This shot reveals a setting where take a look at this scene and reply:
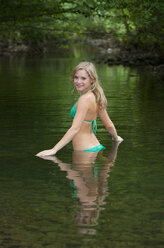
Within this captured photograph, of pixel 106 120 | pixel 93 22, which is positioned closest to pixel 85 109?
pixel 106 120

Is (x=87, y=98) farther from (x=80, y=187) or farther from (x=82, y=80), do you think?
(x=80, y=187)

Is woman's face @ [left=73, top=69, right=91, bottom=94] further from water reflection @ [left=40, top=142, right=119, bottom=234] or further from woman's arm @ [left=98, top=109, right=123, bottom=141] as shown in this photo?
water reflection @ [left=40, top=142, right=119, bottom=234]

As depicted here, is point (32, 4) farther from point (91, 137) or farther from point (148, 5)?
point (91, 137)

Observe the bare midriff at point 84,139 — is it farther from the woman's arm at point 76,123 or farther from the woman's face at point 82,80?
the woman's face at point 82,80

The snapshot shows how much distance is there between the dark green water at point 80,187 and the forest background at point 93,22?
498 centimetres

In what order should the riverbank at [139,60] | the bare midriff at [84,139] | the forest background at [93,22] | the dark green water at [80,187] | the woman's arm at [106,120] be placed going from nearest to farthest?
the dark green water at [80,187] → the bare midriff at [84,139] → the woman's arm at [106,120] → the forest background at [93,22] → the riverbank at [139,60]

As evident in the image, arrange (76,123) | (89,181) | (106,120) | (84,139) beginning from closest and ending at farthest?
(89,181)
(76,123)
(84,139)
(106,120)

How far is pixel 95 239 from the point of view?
14.4 ft

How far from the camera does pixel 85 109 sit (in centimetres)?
725

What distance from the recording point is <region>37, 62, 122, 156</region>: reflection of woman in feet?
23.6

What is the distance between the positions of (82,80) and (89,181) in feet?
5.35

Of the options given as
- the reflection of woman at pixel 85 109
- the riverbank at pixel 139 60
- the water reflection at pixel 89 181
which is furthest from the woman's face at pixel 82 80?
the riverbank at pixel 139 60

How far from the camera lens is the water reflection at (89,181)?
16.0 feet

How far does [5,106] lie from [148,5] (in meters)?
5.19
